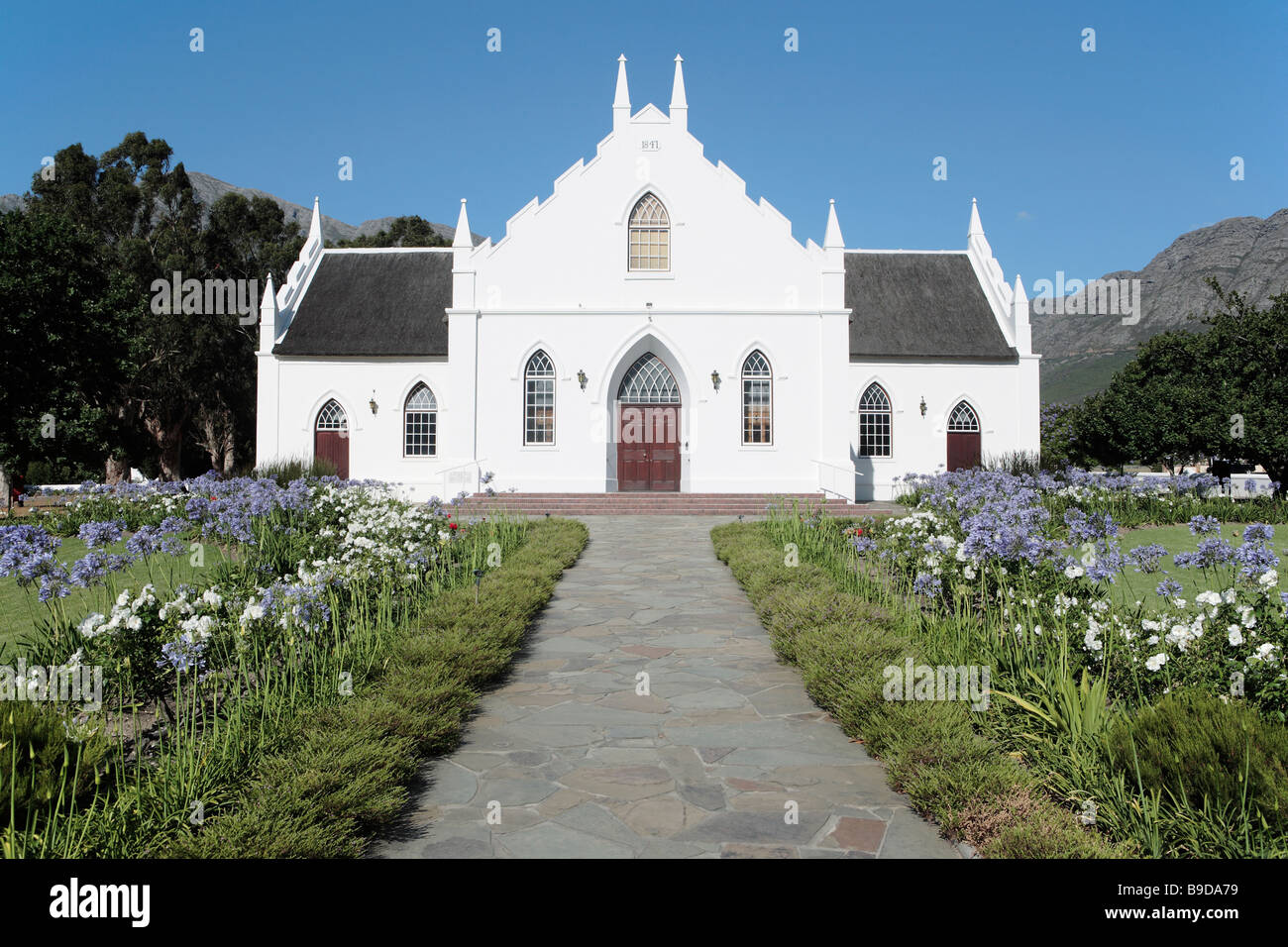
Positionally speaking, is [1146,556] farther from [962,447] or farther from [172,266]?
[172,266]

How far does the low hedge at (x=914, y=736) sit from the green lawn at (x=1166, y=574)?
6.11 ft

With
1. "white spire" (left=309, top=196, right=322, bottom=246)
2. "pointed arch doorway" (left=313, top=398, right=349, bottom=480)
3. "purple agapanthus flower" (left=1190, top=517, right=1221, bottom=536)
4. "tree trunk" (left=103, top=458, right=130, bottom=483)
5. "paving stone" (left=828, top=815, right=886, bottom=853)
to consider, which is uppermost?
"white spire" (left=309, top=196, right=322, bottom=246)

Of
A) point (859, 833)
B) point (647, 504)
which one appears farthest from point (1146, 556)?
point (647, 504)

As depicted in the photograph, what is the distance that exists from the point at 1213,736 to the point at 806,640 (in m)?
3.51

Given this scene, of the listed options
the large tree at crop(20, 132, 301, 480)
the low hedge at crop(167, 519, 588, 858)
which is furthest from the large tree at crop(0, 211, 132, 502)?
the low hedge at crop(167, 519, 588, 858)

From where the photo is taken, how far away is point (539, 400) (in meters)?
25.9

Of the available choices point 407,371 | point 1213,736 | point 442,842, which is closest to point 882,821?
point 1213,736

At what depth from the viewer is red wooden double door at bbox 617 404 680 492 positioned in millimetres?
26281

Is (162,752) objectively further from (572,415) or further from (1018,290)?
(1018,290)

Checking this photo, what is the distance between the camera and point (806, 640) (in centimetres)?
731

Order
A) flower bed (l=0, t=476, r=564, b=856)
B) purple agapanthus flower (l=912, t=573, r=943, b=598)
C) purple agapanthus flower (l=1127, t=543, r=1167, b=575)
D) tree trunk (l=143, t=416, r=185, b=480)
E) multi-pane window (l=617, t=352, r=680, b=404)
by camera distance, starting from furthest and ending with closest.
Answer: tree trunk (l=143, t=416, r=185, b=480) < multi-pane window (l=617, t=352, r=680, b=404) < purple agapanthus flower (l=912, t=573, r=943, b=598) < purple agapanthus flower (l=1127, t=543, r=1167, b=575) < flower bed (l=0, t=476, r=564, b=856)

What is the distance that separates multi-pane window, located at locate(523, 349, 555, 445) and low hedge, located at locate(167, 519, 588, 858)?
56.3ft

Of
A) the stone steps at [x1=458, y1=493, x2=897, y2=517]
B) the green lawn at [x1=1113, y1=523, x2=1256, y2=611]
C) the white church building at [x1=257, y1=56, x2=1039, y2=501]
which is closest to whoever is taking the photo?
the green lawn at [x1=1113, y1=523, x2=1256, y2=611]

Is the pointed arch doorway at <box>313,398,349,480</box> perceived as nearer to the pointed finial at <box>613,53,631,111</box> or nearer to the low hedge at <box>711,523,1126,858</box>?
the pointed finial at <box>613,53,631,111</box>
